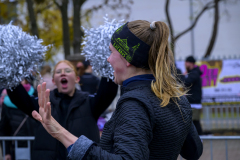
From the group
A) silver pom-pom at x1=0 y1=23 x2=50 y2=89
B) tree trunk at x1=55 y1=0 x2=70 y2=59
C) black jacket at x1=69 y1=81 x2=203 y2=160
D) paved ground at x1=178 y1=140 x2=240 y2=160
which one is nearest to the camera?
black jacket at x1=69 y1=81 x2=203 y2=160

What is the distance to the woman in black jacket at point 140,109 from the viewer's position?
1.27m

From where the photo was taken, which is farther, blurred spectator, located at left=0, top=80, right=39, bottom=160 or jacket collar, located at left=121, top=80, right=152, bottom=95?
blurred spectator, located at left=0, top=80, right=39, bottom=160

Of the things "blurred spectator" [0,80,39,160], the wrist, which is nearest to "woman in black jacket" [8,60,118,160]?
the wrist

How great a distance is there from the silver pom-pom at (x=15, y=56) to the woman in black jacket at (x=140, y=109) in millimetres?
873

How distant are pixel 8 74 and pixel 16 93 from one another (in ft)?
0.79

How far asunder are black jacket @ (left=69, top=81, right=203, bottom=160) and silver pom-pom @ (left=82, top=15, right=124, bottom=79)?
35.8 inches

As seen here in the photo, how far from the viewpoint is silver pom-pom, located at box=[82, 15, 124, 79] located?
2.37 meters

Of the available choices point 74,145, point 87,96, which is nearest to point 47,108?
point 74,145

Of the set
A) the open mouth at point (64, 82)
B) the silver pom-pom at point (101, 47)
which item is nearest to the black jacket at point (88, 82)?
the open mouth at point (64, 82)

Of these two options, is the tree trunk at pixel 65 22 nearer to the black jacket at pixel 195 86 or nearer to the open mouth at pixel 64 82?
the black jacket at pixel 195 86

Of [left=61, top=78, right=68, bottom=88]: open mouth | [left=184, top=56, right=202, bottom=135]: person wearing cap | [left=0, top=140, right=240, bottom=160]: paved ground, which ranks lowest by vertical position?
[left=0, top=140, right=240, bottom=160]: paved ground

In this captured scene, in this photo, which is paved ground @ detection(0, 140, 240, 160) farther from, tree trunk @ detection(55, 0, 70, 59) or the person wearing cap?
tree trunk @ detection(55, 0, 70, 59)

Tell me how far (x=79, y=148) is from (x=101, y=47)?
1.21 m

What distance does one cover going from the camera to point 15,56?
7.39 feet
